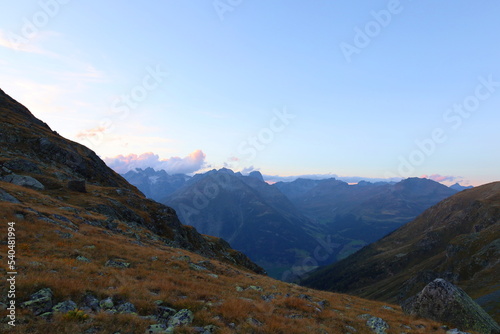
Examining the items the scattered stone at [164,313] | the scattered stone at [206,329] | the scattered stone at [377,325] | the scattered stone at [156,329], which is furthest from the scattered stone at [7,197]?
the scattered stone at [377,325]

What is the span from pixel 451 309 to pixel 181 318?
22663mm

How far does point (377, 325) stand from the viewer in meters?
17.8

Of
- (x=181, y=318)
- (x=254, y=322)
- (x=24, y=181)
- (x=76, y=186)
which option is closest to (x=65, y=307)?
(x=181, y=318)

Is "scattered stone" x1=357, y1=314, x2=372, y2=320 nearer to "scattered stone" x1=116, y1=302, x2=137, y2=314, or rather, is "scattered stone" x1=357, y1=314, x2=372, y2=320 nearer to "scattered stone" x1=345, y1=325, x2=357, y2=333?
"scattered stone" x1=345, y1=325, x2=357, y2=333

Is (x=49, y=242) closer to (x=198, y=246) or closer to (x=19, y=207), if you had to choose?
(x=19, y=207)

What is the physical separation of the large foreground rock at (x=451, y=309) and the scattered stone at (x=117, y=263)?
26061 mm

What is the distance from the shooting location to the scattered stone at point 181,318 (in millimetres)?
11648

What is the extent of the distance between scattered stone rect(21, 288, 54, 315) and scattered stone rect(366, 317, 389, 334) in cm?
1884

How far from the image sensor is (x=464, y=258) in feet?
522

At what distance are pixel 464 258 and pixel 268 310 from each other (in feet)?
669

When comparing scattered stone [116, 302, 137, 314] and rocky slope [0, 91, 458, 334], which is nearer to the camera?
rocky slope [0, 91, 458, 334]

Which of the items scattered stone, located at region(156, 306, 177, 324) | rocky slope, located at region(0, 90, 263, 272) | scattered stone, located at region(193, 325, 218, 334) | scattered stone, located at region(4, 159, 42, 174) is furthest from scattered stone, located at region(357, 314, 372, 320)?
scattered stone, located at region(4, 159, 42, 174)

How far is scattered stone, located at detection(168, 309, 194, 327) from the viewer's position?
38.2ft

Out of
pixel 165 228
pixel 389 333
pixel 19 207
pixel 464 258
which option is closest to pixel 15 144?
pixel 165 228
